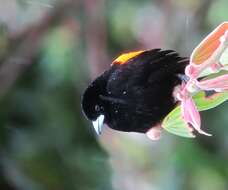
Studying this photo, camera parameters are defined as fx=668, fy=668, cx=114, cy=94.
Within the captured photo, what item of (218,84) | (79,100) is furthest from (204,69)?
(79,100)

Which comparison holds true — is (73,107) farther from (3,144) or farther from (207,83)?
(207,83)

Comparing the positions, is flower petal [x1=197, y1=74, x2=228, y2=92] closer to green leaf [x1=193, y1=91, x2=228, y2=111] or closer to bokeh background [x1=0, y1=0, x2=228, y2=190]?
green leaf [x1=193, y1=91, x2=228, y2=111]

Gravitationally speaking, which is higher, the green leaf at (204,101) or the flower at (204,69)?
the flower at (204,69)

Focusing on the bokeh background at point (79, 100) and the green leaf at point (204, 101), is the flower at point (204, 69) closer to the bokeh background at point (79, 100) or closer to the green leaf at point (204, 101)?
the green leaf at point (204, 101)

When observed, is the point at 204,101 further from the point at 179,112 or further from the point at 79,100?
the point at 79,100

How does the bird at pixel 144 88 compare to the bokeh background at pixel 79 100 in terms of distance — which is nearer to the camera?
the bird at pixel 144 88

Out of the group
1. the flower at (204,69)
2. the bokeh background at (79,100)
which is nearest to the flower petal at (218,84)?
the flower at (204,69)

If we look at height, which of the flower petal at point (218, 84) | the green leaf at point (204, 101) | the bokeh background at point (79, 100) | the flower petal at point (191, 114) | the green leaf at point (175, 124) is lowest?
the bokeh background at point (79, 100)
